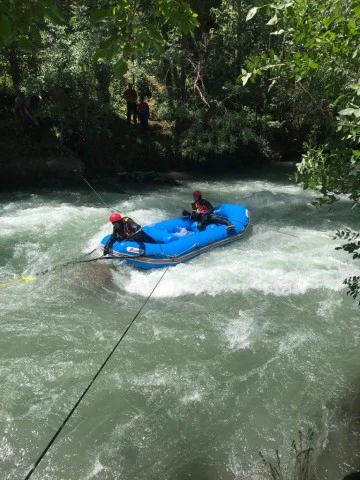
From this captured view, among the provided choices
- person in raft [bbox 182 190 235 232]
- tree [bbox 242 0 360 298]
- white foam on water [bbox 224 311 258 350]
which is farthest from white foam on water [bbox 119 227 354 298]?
tree [bbox 242 0 360 298]

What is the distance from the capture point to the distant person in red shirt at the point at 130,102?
14289 mm

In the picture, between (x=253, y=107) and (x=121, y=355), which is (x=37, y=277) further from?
(x=253, y=107)

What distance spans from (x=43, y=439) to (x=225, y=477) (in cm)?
190

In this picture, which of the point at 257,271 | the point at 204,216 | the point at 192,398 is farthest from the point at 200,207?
the point at 192,398

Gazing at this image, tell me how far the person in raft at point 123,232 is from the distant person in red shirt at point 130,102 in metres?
7.34

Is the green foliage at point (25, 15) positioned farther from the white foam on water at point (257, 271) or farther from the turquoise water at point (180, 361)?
the white foam on water at point (257, 271)

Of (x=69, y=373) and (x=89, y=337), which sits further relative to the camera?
(x=89, y=337)

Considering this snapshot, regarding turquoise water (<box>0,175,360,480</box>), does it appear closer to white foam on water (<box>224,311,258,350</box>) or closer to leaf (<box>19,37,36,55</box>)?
white foam on water (<box>224,311,258,350</box>)

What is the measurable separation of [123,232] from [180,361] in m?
3.25

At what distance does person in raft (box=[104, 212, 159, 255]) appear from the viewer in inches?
319

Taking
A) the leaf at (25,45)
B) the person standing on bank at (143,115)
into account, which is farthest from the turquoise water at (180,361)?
the person standing on bank at (143,115)

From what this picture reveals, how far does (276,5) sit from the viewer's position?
9.04ft

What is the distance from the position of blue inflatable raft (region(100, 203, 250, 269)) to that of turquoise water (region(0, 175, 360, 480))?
199 mm

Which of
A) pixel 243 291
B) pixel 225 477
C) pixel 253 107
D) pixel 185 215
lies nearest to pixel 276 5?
pixel 225 477
